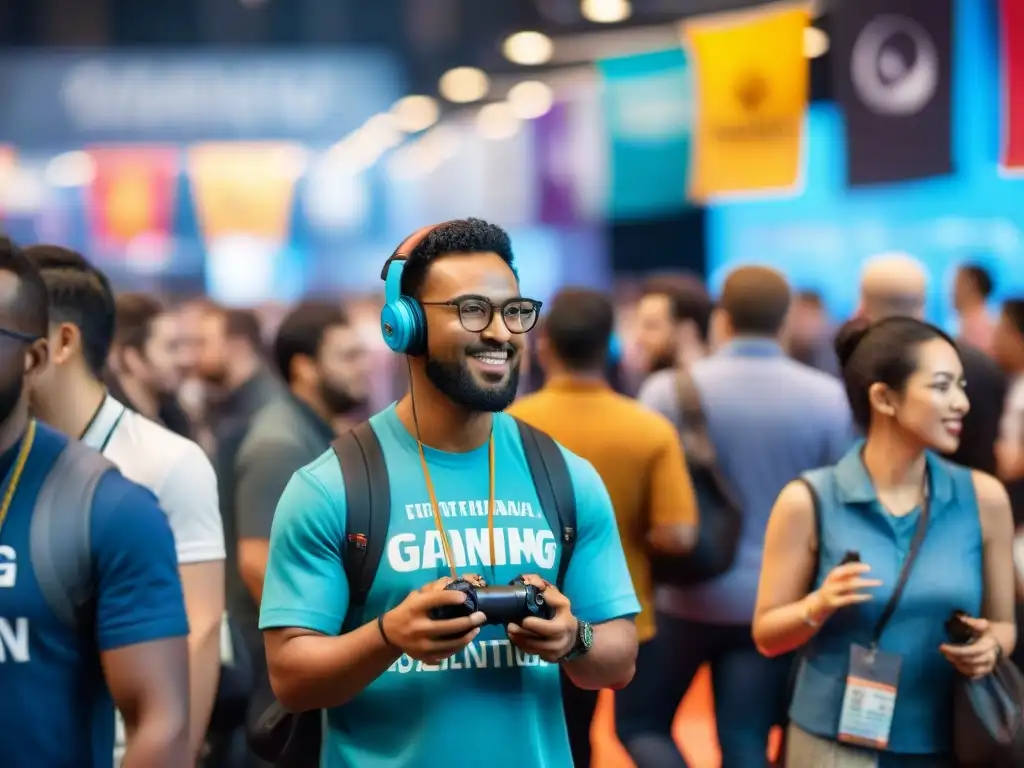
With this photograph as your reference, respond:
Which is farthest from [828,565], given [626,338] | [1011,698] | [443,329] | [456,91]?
[456,91]

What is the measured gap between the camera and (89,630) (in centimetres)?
223

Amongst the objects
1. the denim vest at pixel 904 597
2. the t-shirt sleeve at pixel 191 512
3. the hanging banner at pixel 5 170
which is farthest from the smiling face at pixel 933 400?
the hanging banner at pixel 5 170

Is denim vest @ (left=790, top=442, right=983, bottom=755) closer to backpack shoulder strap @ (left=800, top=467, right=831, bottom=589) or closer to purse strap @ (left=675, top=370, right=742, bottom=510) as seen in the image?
backpack shoulder strap @ (left=800, top=467, right=831, bottom=589)

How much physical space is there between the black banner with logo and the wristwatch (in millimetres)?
5750

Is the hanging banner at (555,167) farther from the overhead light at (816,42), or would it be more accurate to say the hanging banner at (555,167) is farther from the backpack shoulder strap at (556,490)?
the backpack shoulder strap at (556,490)

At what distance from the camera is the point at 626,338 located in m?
11.6

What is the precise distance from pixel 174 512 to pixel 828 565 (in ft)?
5.11

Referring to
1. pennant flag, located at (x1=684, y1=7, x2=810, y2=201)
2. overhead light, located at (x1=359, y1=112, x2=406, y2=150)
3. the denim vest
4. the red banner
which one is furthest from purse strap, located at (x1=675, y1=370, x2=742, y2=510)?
overhead light, located at (x1=359, y1=112, x2=406, y2=150)

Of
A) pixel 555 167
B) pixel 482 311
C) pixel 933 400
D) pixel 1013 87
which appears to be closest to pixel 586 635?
pixel 482 311

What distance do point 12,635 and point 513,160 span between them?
19808 millimetres

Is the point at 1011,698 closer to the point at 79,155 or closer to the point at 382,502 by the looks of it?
the point at 382,502

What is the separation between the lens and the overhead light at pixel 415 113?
24.2 metres

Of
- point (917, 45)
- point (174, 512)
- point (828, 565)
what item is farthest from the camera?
point (917, 45)

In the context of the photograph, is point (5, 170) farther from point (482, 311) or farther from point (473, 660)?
point (473, 660)
